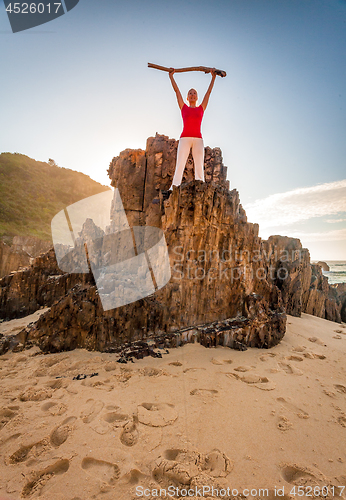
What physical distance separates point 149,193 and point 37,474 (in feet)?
16.3

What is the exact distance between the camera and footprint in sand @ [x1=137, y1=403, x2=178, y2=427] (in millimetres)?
2168

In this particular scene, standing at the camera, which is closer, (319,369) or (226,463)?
(226,463)

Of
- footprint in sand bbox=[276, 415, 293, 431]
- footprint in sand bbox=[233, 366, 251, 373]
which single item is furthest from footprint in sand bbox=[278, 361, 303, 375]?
footprint in sand bbox=[276, 415, 293, 431]

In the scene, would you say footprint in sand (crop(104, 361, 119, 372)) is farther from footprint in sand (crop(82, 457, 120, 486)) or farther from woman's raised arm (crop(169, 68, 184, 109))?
woman's raised arm (crop(169, 68, 184, 109))

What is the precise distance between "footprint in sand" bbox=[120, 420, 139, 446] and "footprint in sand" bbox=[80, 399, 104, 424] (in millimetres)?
387

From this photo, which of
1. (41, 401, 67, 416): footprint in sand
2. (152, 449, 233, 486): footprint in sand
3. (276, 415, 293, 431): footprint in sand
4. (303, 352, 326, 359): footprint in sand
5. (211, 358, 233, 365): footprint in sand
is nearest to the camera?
(152, 449, 233, 486): footprint in sand

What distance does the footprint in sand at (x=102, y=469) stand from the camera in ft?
5.43

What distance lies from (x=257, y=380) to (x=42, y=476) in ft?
7.95

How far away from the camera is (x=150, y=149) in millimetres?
5613

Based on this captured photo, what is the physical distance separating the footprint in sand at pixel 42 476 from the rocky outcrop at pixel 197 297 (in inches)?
76.8

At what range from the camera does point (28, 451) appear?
188 centimetres

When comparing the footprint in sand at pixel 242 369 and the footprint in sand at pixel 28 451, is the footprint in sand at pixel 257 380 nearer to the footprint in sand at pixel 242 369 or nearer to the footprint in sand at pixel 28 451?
the footprint in sand at pixel 242 369

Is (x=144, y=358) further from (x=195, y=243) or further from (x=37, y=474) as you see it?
(x=195, y=243)

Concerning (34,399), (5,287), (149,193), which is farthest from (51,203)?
(34,399)
